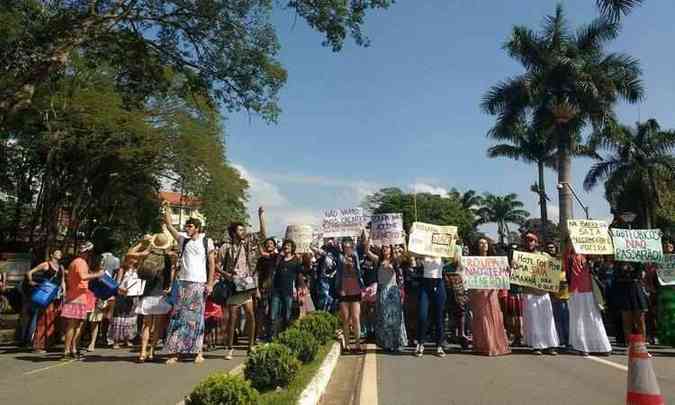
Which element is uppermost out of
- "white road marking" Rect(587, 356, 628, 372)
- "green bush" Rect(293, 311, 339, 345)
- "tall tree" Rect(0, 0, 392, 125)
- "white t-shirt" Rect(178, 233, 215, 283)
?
"tall tree" Rect(0, 0, 392, 125)

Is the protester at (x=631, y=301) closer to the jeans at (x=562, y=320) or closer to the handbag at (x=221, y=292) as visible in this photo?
the jeans at (x=562, y=320)

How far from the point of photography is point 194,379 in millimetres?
7184

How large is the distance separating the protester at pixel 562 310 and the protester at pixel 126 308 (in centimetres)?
724

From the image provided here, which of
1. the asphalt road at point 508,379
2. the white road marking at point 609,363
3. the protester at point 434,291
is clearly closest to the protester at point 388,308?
the protester at point 434,291

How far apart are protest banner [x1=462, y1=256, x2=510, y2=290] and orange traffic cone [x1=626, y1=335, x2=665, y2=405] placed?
516 cm

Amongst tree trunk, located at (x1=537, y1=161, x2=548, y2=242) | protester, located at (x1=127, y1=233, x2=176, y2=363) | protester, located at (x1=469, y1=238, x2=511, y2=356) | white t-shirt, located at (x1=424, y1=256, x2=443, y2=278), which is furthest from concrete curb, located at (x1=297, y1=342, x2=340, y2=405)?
tree trunk, located at (x1=537, y1=161, x2=548, y2=242)

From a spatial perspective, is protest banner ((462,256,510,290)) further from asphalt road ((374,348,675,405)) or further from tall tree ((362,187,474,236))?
tall tree ((362,187,474,236))

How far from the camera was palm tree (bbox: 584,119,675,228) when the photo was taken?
4112 cm

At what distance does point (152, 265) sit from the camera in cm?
949

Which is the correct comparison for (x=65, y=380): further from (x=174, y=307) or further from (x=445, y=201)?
(x=445, y=201)

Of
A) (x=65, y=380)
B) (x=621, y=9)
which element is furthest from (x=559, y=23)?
(x=65, y=380)

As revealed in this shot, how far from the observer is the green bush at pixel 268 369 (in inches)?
223

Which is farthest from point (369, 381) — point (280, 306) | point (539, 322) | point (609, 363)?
point (539, 322)

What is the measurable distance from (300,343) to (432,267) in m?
3.36
